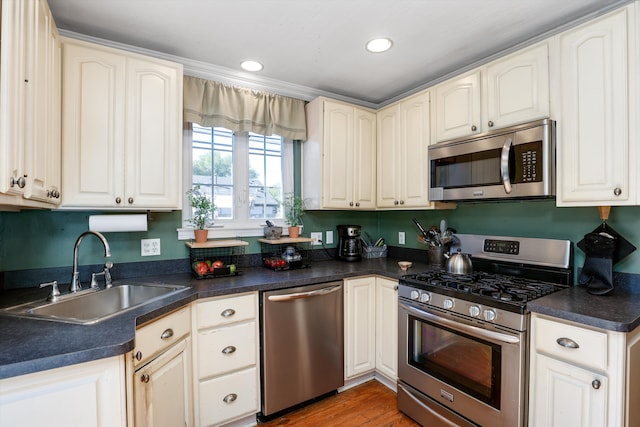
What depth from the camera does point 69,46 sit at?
168 centimetres

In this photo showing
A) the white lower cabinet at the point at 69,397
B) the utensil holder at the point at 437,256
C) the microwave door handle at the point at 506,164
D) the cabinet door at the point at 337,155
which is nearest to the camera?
the white lower cabinet at the point at 69,397

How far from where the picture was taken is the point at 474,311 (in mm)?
1670

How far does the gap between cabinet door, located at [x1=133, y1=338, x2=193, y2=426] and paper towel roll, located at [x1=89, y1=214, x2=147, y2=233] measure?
2.49 feet

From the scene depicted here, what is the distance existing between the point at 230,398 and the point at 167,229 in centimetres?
120

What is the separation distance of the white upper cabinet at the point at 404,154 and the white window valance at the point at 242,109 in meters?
0.72

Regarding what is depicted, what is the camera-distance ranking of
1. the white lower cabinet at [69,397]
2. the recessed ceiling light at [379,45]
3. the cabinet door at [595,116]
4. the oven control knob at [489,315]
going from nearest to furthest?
the white lower cabinet at [69,397]
the cabinet door at [595,116]
the oven control knob at [489,315]
the recessed ceiling light at [379,45]

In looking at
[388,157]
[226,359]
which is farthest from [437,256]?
[226,359]

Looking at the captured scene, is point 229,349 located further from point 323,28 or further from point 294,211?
point 323,28

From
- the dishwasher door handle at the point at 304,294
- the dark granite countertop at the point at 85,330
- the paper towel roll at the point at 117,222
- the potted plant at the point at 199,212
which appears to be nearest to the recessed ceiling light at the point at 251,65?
the potted plant at the point at 199,212

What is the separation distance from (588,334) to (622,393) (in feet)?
0.78

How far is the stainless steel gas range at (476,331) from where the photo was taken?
Answer: 1.54 m

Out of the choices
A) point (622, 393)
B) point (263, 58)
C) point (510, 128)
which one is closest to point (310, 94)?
point (263, 58)

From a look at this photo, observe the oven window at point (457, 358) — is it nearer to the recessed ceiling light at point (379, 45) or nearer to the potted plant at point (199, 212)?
the potted plant at point (199, 212)

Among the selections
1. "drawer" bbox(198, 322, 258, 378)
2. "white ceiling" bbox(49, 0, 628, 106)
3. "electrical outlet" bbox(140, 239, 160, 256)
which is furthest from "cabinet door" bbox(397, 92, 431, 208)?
"electrical outlet" bbox(140, 239, 160, 256)
